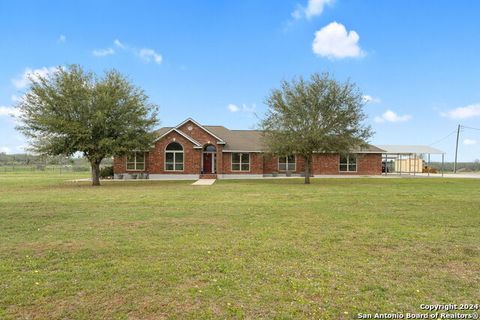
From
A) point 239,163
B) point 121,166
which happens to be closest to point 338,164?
point 239,163

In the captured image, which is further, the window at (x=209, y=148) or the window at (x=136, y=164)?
the window at (x=209, y=148)

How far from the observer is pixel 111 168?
34281mm

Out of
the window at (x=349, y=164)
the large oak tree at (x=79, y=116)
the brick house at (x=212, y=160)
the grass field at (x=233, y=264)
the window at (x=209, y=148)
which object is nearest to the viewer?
the grass field at (x=233, y=264)

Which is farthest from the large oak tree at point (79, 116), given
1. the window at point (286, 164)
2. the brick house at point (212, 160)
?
the window at point (286, 164)

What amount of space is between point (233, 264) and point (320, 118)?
2089 centimetres

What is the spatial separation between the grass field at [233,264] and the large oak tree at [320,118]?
48.3 ft

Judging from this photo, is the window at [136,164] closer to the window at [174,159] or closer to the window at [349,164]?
the window at [174,159]

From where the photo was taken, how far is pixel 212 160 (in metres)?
34.0

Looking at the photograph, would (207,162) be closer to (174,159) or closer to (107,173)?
(174,159)

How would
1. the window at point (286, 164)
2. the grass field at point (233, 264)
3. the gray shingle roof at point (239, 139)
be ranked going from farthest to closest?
the window at point (286, 164), the gray shingle roof at point (239, 139), the grass field at point (233, 264)

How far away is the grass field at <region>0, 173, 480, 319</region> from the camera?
14.1 feet

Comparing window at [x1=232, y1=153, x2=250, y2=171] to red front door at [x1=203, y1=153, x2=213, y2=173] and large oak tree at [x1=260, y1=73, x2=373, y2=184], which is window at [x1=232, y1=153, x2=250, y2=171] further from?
large oak tree at [x1=260, y1=73, x2=373, y2=184]

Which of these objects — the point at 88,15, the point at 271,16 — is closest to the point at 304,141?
the point at 271,16

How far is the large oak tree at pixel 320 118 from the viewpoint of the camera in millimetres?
25094
